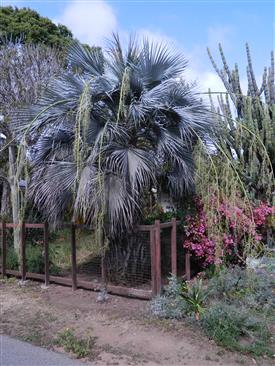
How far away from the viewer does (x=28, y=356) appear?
4625 mm

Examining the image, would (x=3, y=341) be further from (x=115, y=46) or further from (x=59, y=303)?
(x=115, y=46)

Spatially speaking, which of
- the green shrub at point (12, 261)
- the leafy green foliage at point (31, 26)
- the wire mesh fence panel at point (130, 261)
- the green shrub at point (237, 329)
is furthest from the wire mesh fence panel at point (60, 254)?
the leafy green foliage at point (31, 26)

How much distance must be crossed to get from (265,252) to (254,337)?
3.28 metres

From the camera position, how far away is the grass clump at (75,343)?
466 centimetres

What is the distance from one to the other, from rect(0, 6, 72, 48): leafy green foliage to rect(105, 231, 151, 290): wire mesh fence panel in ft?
32.7

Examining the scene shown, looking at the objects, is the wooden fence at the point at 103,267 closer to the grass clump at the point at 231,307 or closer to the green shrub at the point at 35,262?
the green shrub at the point at 35,262

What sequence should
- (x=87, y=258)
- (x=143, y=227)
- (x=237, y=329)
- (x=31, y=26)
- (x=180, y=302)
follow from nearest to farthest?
(x=237, y=329), (x=180, y=302), (x=143, y=227), (x=87, y=258), (x=31, y=26)

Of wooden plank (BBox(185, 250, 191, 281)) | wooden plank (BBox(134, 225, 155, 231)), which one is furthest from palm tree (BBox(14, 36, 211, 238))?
wooden plank (BBox(185, 250, 191, 281))

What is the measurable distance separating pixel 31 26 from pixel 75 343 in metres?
14.0

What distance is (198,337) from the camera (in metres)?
5.00

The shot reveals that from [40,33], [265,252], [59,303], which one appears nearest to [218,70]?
[265,252]

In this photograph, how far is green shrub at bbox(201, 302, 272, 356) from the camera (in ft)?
15.3

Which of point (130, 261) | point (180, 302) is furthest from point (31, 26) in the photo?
point (180, 302)

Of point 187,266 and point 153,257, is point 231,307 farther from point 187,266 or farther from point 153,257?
point 187,266
